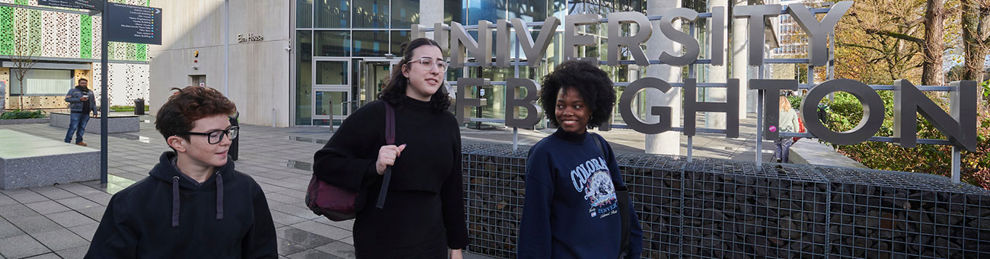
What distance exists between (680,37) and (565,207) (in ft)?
8.42

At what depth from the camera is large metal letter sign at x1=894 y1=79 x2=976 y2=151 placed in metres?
3.39

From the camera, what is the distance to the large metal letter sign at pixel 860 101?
3.71 m

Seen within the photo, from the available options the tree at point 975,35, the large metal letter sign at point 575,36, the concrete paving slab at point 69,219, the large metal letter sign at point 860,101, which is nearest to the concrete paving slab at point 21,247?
the concrete paving slab at point 69,219

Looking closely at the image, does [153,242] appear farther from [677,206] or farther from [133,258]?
[677,206]

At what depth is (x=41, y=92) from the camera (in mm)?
40531

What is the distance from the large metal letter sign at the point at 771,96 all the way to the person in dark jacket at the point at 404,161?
256 centimetres

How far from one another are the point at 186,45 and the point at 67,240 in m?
24.3

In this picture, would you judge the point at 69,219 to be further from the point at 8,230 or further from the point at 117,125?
the point at 117,125

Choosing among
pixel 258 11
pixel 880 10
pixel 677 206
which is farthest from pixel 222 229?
pixel 258 11

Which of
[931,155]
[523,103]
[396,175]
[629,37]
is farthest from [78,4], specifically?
[931,155]

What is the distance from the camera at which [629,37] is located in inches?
180

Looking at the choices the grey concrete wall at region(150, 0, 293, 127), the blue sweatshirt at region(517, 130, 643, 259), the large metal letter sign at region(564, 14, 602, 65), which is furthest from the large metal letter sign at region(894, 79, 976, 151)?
the grey concrete wall at region(150, 0, 293, 127)

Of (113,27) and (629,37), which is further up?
(113,27)

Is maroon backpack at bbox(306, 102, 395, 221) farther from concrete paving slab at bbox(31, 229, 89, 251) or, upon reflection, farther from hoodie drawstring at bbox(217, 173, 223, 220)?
concrete paving slab at bbox(31, 229, 89, 251)
